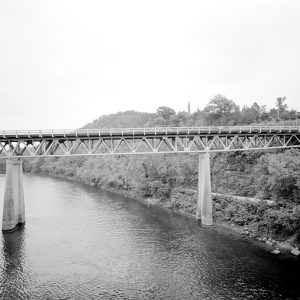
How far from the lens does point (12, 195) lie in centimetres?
3216

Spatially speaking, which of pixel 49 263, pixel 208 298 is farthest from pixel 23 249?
pixel 208 298

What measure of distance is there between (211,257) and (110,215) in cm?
1938

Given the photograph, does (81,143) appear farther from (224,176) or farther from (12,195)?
(224,176)

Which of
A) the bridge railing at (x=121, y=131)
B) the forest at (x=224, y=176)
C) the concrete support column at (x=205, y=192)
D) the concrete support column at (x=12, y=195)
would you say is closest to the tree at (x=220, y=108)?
the forest at (x=224, y=176)

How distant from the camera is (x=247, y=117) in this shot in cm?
6656

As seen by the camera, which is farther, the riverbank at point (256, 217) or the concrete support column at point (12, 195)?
the concrete support column at point (12, 195)

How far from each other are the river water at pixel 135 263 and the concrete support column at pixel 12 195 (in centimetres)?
173

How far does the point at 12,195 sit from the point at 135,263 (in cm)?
2024

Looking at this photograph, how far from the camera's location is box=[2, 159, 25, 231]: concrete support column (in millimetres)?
31422

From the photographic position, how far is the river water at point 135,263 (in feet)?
63.1

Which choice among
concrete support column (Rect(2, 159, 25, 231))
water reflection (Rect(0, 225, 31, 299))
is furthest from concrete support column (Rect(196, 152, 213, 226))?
concrete support column (Rect(2, 159, 25, 231))

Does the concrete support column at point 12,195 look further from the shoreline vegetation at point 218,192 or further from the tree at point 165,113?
the tree at point 165,113

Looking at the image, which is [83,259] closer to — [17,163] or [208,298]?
[208,298]

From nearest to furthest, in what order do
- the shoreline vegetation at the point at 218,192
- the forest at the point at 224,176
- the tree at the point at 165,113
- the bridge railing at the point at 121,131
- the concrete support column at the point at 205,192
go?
the shoreline vegetation at the point at 218,192
the forest at the point at 224,176
the bridge railing at the point at 121,131
the concrete support column at the point at 205,192
the tree at the point at 165,113
